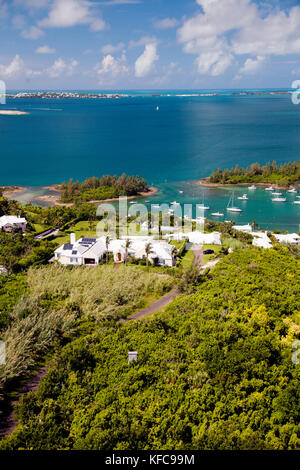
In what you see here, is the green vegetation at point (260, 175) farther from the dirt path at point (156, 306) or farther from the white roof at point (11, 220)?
the dirt path at point (156, 306)

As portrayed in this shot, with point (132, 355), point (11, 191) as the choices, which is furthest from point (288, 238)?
point (11, 191)

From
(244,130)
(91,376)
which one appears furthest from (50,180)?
(244,130)

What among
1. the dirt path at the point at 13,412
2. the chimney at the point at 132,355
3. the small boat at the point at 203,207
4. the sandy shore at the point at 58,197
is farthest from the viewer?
the sandy shore at the point at 58,197

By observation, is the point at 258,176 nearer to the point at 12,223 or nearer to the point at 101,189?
the point at 101,189

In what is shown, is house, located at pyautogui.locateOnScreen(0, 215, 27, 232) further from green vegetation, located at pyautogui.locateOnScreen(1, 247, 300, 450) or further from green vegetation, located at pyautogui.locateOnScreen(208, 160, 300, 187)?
green vegetation, located at pyautogui.locateOnScreen(208, 160, 300, 187)

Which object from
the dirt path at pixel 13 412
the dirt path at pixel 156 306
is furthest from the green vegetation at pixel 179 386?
the dirt path at pixel 156 306

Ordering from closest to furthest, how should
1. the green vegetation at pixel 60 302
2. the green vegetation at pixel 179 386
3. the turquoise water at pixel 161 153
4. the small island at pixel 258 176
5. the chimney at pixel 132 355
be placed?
the green vegetation at pixel 179 386, the chimney at pixel 132 355, the green vegetation at pixel 60 302, the turquoise water at pixel 161 153, the small island at pixel 258 176

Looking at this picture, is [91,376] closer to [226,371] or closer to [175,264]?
[226,371]
